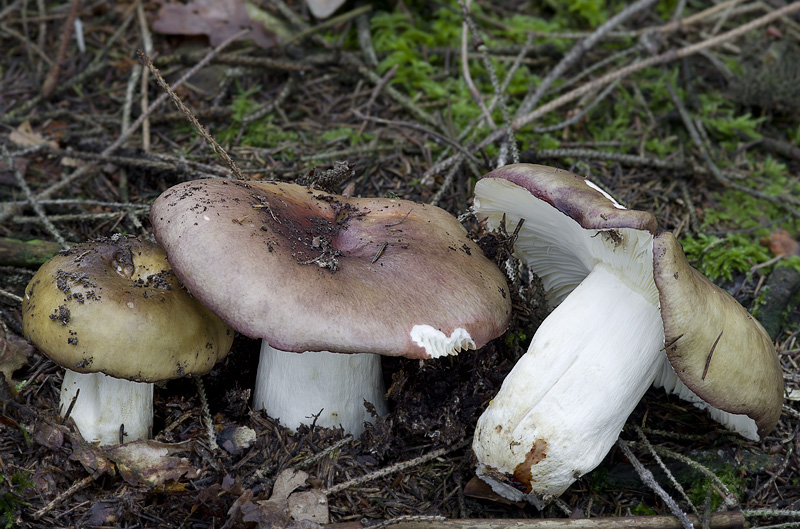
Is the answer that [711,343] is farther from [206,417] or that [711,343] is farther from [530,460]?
[206,417]

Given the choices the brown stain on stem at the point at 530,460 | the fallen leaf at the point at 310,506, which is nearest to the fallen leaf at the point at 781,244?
the brown stain on stem at the point at 530,460

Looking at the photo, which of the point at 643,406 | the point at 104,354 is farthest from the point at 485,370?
the point at 104,354

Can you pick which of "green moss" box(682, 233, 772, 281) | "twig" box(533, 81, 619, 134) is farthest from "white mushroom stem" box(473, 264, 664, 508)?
"twig" box(533, 81, 619, 134)

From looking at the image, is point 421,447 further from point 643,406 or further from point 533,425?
point 643,406

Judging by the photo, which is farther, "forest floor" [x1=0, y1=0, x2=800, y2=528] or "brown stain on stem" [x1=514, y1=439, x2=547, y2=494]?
"forest floor" [x1=0, y1=0, x2=800, y2=528]

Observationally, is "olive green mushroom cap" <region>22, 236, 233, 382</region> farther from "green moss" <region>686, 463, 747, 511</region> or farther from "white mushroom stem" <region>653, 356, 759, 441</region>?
"green moss" <region>686, 463, 747, 511</region>

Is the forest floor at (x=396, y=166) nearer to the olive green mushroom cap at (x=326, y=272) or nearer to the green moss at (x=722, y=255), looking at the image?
the green moss at (x=722, y=255)
